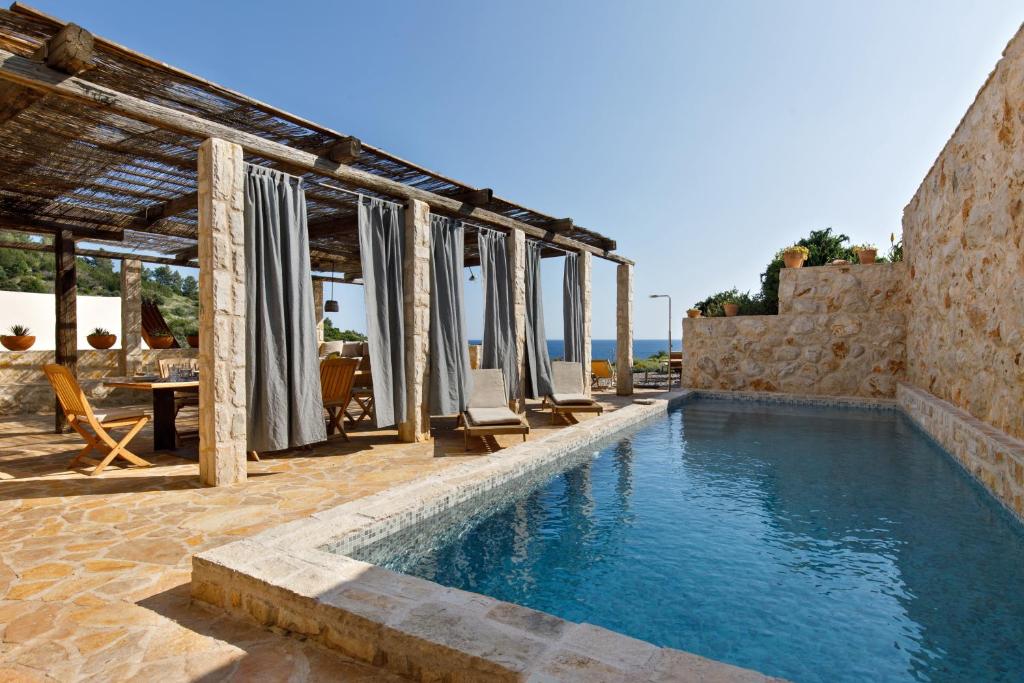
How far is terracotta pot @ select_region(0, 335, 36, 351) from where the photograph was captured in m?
8.27

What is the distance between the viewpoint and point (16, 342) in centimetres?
833

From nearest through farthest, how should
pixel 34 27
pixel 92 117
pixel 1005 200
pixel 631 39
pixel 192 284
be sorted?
pixel 34 27, pixel 92 117, pixel 1005 200, pixel 631 39, pixel 192 284

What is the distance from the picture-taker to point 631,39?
8.38 m

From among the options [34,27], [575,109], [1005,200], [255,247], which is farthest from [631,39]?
[34,27]

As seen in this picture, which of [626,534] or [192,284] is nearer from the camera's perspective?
[626,534]

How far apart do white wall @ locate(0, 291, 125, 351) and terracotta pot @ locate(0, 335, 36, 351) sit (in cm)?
850

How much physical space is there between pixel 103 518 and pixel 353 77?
8.51 m

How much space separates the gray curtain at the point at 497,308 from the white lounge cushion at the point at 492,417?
51.3 inches

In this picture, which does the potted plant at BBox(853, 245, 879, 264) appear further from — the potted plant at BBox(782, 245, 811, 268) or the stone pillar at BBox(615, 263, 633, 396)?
the stone pillar at BBox(615, 263, 633, 396)

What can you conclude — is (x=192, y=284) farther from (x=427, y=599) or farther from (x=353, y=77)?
(x=427, y=599)

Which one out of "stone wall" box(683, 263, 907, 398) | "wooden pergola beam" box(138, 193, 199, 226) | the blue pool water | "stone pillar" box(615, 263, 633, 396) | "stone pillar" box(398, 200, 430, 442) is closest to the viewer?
the blue pool water

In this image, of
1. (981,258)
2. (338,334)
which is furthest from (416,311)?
(338,334)

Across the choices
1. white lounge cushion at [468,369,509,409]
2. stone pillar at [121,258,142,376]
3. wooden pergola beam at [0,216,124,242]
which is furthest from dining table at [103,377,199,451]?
stone pillar at [121,258,142,376]

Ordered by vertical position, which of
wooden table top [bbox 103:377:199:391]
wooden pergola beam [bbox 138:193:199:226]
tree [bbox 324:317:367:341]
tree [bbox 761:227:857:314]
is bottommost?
wooden table top [bbox 103:377:199:391]
